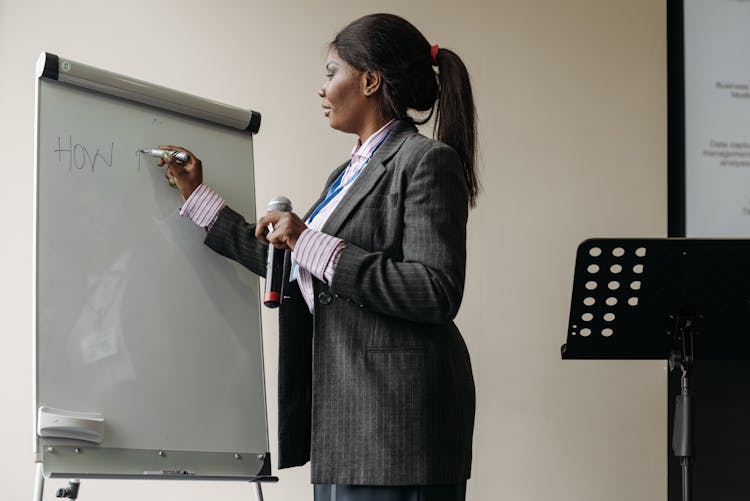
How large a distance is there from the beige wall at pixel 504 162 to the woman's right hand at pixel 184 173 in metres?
0.77

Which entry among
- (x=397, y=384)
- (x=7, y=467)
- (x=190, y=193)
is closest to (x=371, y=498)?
(x=397, y=384)

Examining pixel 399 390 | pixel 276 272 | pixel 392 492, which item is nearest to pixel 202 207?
pixel 276 272

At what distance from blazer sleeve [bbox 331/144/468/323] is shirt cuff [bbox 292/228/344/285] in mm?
18

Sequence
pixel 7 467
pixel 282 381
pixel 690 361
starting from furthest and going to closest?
pixel 7 467 → pixel 690 361 → pixel 282 381

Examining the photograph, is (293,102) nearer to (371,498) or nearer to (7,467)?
(7,467)

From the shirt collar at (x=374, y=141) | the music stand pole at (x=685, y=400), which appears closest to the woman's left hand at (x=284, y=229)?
the shirt collar at (x=374, y=141)

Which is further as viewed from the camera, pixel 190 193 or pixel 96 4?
pixel 96 4

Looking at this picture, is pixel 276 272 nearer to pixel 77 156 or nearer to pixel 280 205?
pixel 280 205

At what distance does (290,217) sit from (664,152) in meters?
1.72

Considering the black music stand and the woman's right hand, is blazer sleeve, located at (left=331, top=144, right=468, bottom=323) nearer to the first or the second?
the black music stand

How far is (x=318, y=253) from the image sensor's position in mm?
1706

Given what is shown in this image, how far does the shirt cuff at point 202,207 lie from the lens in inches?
82.1

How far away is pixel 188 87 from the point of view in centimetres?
289

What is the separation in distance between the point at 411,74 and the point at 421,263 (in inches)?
17.4
